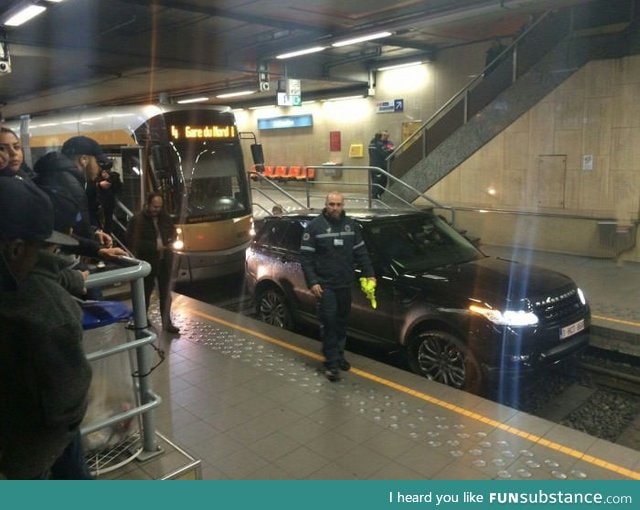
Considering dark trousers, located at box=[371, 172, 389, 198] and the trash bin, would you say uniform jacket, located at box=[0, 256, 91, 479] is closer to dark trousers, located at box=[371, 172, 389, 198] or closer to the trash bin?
the trash bin

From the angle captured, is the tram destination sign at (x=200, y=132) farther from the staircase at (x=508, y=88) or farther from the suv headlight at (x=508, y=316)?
the suv headlight at (x=508, y=316)

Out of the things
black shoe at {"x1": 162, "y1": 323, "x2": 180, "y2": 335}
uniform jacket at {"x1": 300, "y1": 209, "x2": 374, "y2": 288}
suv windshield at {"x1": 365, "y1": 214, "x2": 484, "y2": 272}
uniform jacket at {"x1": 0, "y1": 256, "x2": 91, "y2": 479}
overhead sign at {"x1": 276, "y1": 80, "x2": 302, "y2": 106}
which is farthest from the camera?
overhead sign at {"x1": 276, "y1": 80, "x2": 302, "y2": 106}

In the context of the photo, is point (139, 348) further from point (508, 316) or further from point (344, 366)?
point (508, 316)

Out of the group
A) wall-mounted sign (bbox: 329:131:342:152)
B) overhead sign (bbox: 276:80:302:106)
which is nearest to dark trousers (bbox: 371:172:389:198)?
overhead sign (bbox: 276:80:302:106)

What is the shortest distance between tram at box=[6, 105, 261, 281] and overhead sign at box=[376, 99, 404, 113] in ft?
26.2

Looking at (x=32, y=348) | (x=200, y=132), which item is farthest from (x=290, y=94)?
(x=32, y=348)

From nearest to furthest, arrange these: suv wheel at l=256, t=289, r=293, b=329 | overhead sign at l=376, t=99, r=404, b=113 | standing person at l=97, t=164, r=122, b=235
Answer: suv wheel at l=256, t=289, r=293, b=329, standing person at l=97, t=164, r=122, b=235, overhead sign at l=376, t=99, r=404, b=113

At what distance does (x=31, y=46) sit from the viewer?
11414 mm

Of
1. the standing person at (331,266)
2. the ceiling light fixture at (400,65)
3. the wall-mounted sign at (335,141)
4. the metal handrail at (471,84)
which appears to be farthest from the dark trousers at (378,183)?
the standing person at (331,266)

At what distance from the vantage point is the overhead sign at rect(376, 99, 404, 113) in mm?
17531

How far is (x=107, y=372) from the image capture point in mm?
3365

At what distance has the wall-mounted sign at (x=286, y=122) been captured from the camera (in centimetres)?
2093

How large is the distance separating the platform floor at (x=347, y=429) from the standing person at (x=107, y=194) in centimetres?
356

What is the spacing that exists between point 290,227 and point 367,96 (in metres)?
11.9
